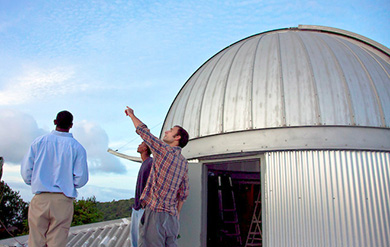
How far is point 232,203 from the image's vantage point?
881 centimetres

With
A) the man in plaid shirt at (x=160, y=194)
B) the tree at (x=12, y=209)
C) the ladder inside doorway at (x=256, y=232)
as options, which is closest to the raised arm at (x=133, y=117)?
the man in plaid shirt at (x=160, y=194)

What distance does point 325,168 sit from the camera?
463 centimetres

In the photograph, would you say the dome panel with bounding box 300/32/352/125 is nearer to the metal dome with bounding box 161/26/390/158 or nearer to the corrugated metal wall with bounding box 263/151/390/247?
the metal dome with bounding box 161/26/390/158

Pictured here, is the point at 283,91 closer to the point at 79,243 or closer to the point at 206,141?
the point at 206,141

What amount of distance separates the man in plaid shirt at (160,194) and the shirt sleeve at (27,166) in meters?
0.98

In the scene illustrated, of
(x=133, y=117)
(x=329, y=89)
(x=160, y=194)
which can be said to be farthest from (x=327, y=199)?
(x=133, y=117)

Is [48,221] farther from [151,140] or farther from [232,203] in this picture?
[232,203]

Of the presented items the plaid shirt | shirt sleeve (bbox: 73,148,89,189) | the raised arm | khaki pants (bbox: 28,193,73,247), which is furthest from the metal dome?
khaki pants (bbox: 28,193,73,247)

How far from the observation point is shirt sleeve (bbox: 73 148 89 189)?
2.92 metres

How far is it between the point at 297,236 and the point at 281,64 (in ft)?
9.73

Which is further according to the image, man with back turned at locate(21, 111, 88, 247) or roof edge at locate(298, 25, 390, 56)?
roof edge at locate(298, 25, 390, 56)

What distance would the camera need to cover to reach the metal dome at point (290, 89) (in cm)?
493

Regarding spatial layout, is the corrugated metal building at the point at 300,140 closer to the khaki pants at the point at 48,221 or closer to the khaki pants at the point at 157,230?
the khaki pants at the point at 157,230

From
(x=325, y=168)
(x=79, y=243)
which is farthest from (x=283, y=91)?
(x=79, y=243)
